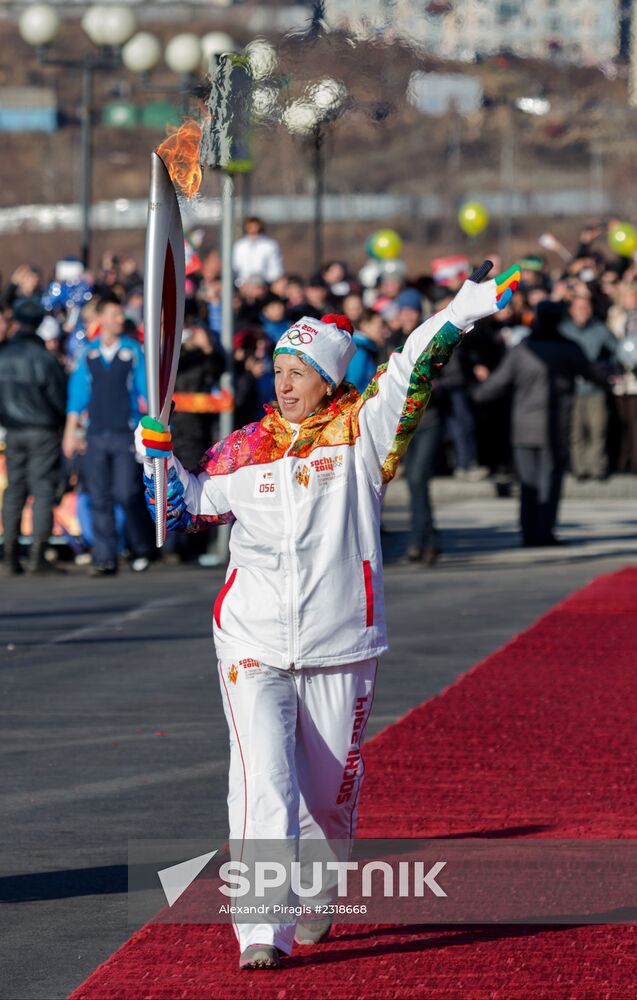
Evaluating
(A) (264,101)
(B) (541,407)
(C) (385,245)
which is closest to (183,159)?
(A) (264,101)

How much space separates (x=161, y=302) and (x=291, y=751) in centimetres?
134

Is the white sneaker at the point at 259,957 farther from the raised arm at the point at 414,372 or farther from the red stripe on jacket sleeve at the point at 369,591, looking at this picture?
the raised arm at the point at 414,372

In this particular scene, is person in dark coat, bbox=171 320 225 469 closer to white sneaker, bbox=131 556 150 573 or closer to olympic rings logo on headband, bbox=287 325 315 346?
white sneaker, bbox=131 556 150 573

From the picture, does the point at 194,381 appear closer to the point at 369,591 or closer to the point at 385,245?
the point at 369,591

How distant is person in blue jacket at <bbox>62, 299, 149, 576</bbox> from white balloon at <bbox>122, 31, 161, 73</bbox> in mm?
10993

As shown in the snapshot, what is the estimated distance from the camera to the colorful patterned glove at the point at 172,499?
5.74m

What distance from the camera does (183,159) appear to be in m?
6.13

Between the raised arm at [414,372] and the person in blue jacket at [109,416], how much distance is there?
925cm

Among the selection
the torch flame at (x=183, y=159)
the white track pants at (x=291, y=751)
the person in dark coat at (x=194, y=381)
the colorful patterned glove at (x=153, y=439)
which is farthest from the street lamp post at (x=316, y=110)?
the white track pants at (x=291, y=751)

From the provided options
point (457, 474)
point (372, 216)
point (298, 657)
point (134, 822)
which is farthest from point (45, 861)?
point (372, 216)

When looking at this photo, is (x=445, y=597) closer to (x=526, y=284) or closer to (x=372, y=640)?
(x=372, y=640)

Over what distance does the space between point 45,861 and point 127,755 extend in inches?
71.7

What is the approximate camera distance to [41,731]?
9.23 metres

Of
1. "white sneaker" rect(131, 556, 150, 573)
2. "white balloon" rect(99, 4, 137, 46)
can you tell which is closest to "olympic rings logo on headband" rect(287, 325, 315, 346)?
"white sneaker" rect(131, 556, 150, 573)
